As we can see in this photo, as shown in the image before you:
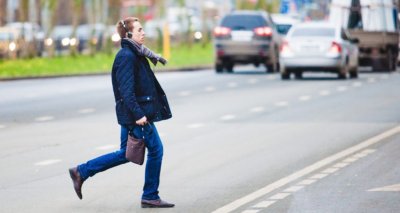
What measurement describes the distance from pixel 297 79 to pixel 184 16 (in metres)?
36.6

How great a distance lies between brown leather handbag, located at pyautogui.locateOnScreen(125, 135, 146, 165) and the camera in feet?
39.2

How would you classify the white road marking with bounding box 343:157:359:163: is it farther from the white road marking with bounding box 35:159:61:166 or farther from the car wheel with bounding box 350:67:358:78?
the car wheel with bounding box 350:67:358:78

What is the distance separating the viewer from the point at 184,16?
75500 mm

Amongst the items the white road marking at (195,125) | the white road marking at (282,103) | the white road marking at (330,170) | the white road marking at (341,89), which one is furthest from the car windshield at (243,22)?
the white road marking at (330,170)

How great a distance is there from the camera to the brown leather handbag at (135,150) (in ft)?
39.2

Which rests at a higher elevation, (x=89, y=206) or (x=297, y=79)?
(x=89, y=206)

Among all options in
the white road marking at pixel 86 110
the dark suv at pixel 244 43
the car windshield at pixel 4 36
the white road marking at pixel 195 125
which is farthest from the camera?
the car windshield at pixel 4 36

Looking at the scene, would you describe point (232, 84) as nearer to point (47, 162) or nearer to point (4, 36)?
point (47, 162)

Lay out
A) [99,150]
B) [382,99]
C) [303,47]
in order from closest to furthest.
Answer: [99,150] < [382,99] < [303,47]

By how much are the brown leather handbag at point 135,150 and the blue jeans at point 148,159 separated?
51mm

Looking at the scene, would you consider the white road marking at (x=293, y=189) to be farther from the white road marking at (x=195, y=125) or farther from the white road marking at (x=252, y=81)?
the white road marking at (x=252, y=81)

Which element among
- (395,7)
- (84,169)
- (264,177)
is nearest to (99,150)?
(264,177)

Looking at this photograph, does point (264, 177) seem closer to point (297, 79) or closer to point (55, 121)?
point (55, 121)

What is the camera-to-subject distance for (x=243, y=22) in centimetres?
4475
